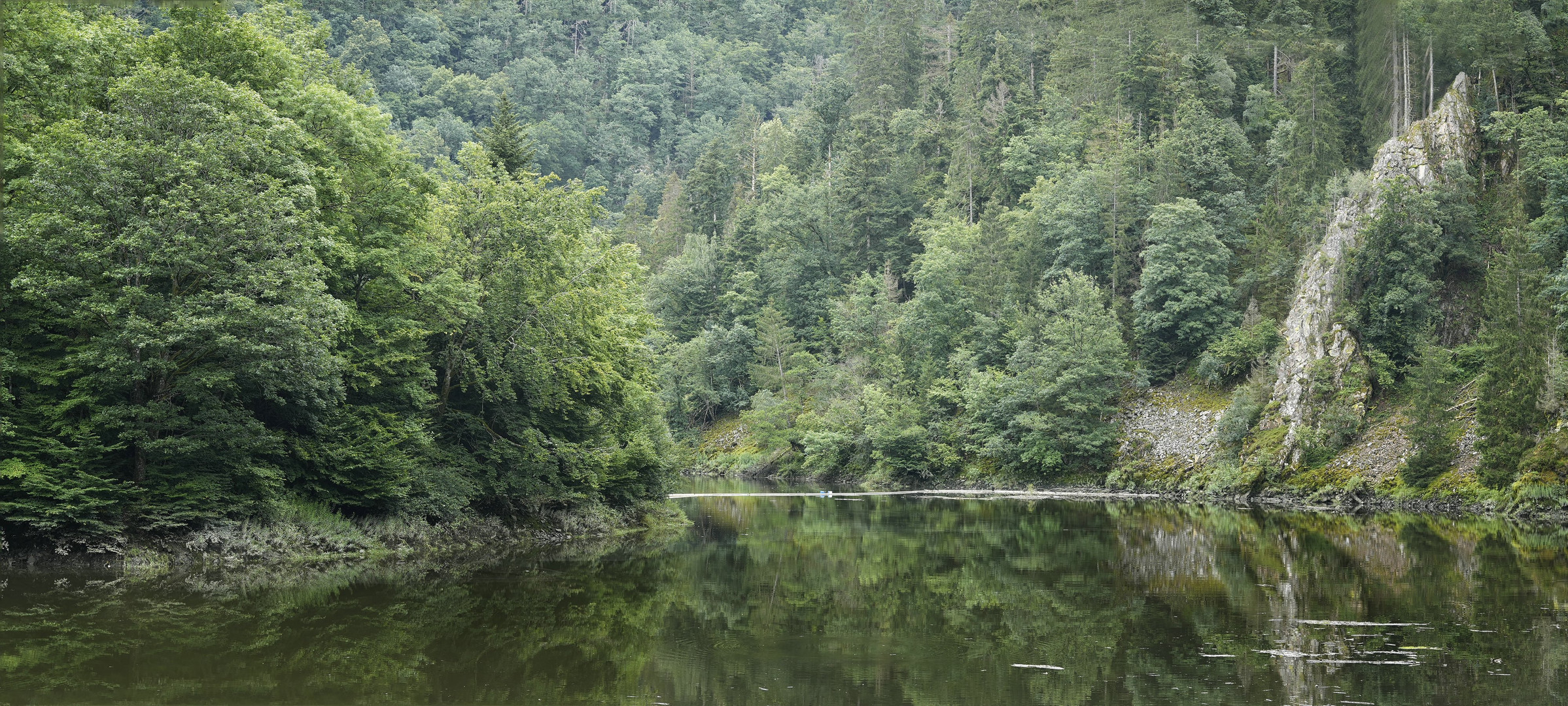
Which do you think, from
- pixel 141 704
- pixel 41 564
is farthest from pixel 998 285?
pixel 141 704

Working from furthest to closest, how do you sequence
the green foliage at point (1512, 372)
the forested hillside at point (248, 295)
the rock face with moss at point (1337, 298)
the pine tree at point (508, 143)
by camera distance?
the rock face with moss at point (1337, 298)
the pine tree at point (508, 143)
the green foliage at point (1512, 372)
the forested hillside at point (248, 295)

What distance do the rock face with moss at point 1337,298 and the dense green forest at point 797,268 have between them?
378 mm

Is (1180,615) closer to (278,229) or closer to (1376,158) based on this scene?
(278,229)

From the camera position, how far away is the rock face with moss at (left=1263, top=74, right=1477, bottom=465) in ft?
152

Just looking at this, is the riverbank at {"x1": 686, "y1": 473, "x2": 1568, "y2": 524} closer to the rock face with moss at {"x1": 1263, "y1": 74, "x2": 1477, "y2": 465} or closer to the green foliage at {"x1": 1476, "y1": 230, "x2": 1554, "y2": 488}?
the green foliage at {"x1": 1476, "y1": 230, "x2": 1554, "y2": 488}

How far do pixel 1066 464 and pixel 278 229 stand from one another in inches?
1727

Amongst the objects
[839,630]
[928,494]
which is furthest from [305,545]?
[928,494]

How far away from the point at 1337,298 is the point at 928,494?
68.7 feet

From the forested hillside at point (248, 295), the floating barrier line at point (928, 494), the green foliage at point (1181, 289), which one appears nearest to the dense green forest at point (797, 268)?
the forested hillside at point (248, 295)

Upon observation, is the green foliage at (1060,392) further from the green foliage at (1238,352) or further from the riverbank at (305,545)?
the riverbank at (305,545)

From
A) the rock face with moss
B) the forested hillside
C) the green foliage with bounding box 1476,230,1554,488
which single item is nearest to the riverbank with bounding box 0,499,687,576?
the forested hillside

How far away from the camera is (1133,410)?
5778 centimetres

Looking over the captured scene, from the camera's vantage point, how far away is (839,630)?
16750 millimetres

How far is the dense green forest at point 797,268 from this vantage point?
21.2m
